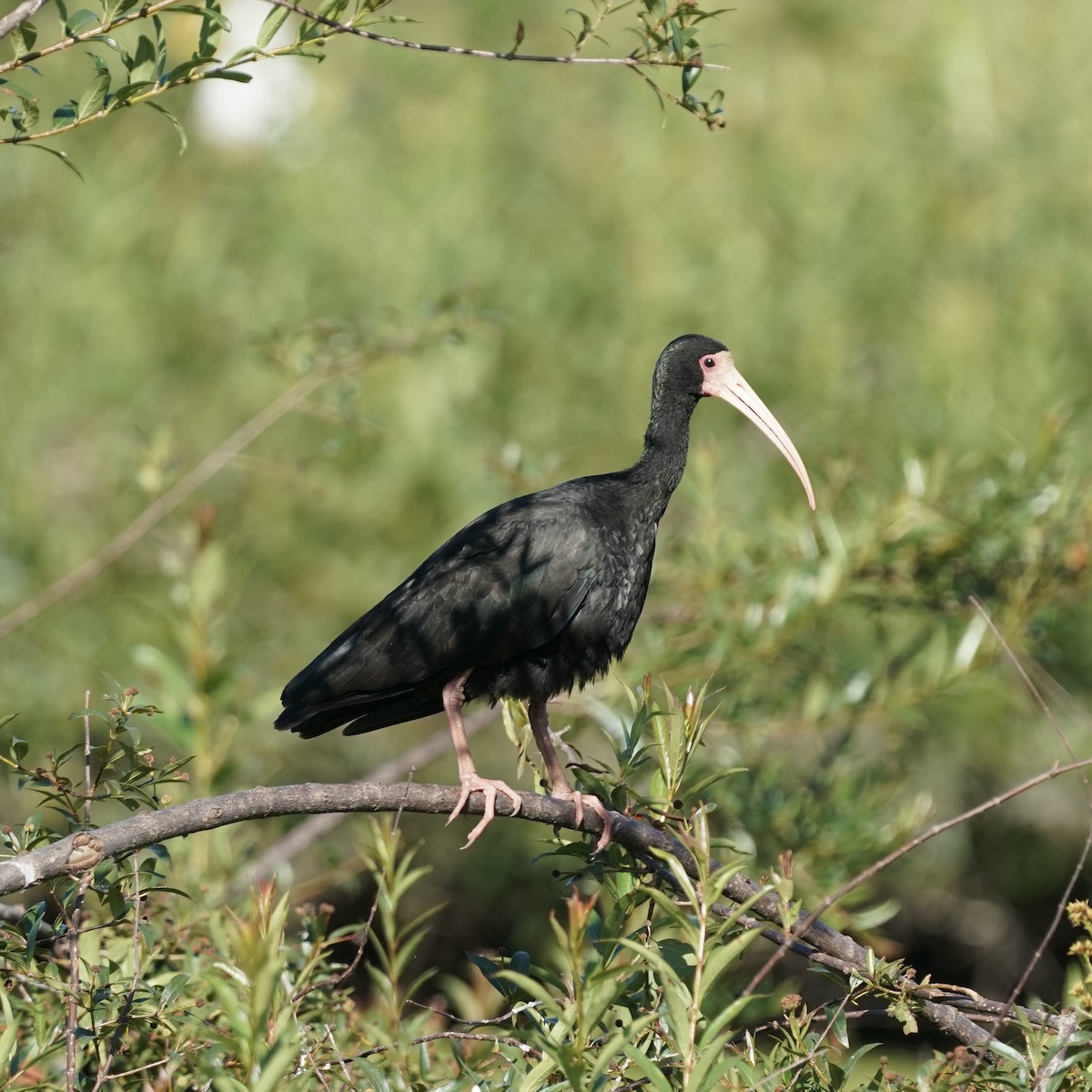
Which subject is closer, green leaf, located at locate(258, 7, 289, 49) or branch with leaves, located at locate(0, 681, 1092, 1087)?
branch with leaves, located at locate(0, 681, 1092, 1087)

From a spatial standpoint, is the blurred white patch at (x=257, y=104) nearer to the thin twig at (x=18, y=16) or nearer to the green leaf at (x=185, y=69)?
the green leaf at (x=185, y=69)

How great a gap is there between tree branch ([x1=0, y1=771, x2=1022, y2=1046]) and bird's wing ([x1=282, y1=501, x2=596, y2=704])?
3.14ft

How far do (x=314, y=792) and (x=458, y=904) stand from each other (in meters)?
8.83

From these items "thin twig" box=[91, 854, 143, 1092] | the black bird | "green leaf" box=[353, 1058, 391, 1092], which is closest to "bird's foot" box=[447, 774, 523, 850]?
the black bird

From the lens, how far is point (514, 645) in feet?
17.3

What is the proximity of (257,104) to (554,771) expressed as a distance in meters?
12.6

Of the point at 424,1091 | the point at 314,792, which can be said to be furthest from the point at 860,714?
the point at 314,792

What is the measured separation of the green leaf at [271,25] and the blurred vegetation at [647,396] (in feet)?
9.96

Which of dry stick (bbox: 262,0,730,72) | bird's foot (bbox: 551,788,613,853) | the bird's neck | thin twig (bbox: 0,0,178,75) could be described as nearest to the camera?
thin twig (bbox: 0,0,178,75)

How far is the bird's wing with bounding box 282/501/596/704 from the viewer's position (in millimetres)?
5180

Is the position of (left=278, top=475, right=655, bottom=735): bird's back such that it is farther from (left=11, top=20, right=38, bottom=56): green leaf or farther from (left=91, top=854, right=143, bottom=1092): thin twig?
(left=11, top=20, right=38, bottom=56): green leaf

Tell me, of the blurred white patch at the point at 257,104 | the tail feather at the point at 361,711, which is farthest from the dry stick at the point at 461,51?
the blurred white patch at the point at 257,104

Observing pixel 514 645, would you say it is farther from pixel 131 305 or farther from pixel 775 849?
pixel 131 305

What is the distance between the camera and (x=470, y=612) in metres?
5.25
